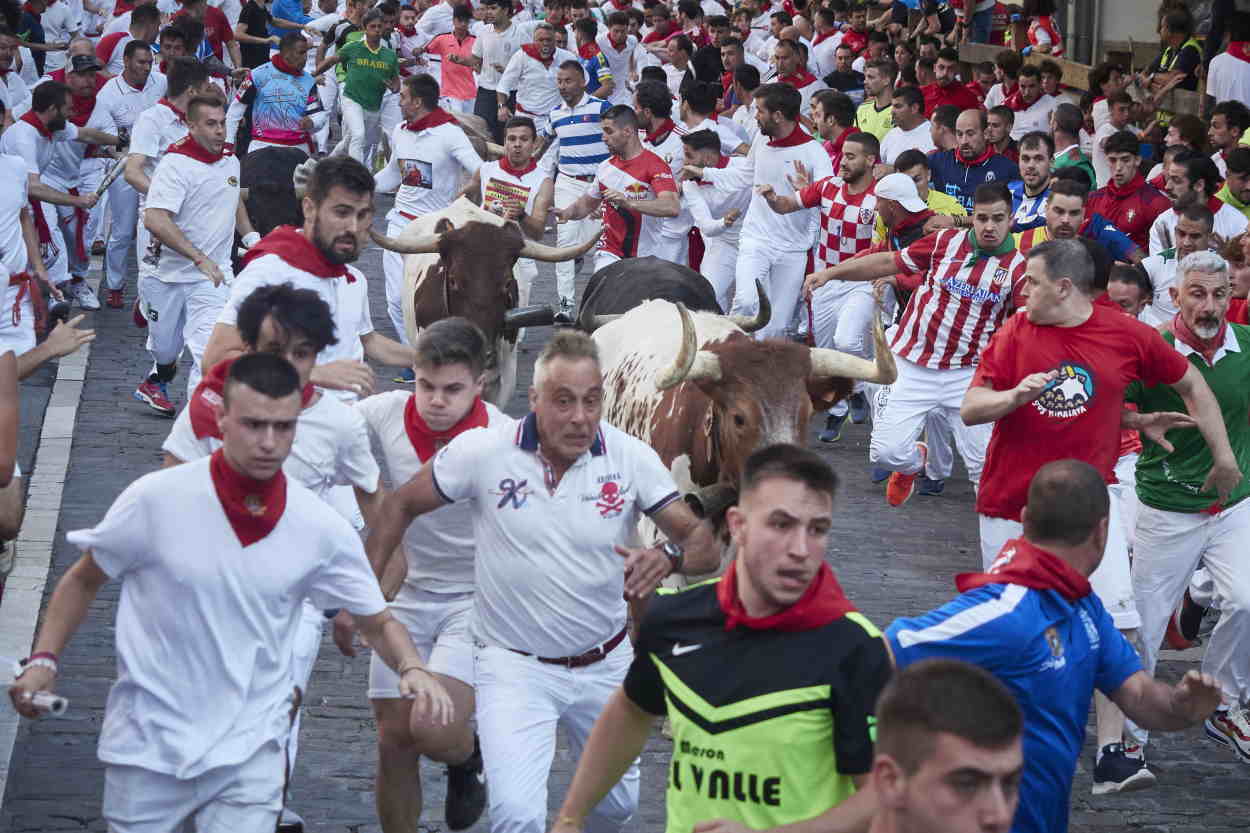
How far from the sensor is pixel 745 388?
7.91m

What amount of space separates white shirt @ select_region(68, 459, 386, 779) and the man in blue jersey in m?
1.80

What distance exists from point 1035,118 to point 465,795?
13.1 metres

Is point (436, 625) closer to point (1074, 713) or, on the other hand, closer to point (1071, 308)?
point (1074, 713)

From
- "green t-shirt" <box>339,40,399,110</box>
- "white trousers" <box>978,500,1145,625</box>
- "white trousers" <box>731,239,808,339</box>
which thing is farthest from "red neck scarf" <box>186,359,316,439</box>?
"green t-shirt" <box>339,40,399,110</box>

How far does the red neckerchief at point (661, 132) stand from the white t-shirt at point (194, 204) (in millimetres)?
4860

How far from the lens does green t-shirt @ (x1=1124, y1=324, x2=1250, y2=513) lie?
8.22m

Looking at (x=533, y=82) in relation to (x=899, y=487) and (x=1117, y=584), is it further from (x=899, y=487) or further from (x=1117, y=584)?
(x=1117, y=584)

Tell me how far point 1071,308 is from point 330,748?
12.0 feet

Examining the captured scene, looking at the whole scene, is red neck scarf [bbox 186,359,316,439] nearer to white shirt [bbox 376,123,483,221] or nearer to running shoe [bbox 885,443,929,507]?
running shoe [bbox 885,443,929,507]

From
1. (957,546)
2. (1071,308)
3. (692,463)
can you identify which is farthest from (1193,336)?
(957,546)

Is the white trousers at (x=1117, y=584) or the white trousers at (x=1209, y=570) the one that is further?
the white trousers at (x=1209, y=570)

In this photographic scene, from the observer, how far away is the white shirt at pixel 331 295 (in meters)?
7.67

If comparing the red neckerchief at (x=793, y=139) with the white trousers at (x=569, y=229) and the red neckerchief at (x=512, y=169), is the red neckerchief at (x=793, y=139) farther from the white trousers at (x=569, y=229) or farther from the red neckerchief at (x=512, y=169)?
the red neckerchief at (x=512, y=169)

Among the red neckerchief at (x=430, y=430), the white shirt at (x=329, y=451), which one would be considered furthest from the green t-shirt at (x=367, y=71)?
the white shirt at (x=329, y=451)
